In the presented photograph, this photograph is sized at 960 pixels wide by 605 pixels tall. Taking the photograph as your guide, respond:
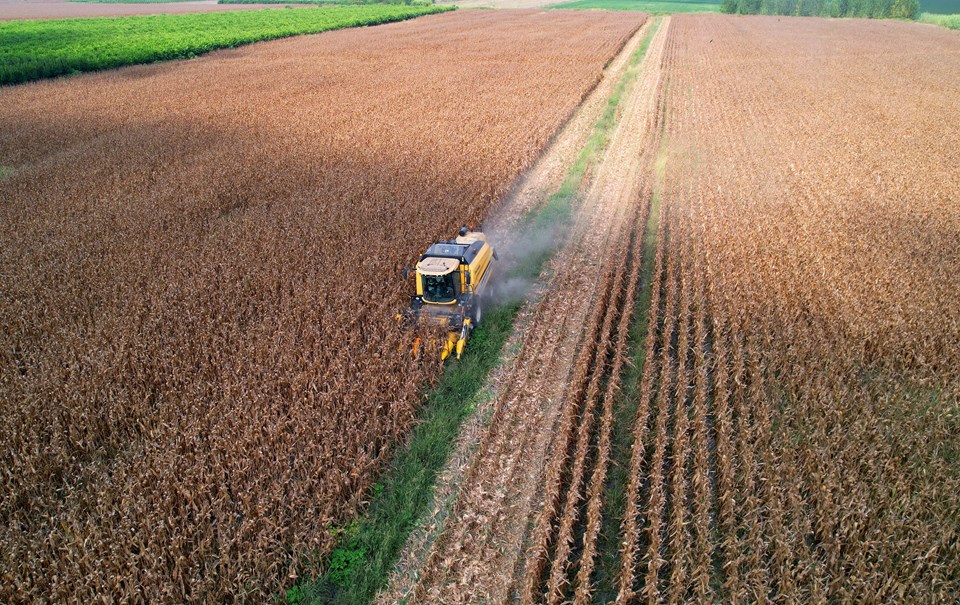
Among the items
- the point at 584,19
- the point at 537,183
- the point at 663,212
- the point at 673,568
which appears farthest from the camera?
the point at 584,19

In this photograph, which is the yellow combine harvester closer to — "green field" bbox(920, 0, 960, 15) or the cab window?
the cab window

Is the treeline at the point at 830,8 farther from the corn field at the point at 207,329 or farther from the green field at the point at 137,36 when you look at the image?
the corn field at the point at 207,329

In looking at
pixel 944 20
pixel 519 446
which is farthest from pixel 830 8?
pixel 519 446

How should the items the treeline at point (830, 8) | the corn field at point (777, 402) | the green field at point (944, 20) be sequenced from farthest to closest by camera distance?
1. the treeline at point (830, 8)
2. the green field at point (944, 20)
3. the corn field at point (777, 402)

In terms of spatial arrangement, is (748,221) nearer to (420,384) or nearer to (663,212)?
(663,212)

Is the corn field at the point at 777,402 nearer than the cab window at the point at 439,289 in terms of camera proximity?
Yes

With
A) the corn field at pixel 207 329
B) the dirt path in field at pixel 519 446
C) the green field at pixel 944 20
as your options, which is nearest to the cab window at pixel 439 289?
the corn field at pixel 207 329

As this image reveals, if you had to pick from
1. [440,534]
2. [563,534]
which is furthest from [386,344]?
[563,534]

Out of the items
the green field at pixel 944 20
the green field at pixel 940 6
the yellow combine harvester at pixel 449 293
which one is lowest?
the yellow combine harvester at pixel 449 293
